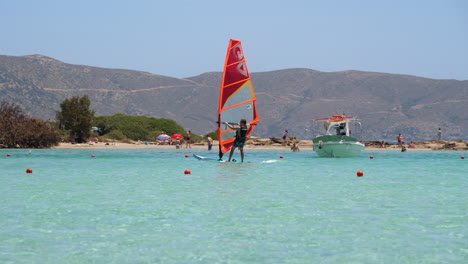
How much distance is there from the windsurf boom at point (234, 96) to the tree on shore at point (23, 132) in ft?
101

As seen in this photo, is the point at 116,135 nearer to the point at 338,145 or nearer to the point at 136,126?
the point at 136,126

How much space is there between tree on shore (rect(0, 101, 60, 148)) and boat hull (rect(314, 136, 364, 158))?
28.4 metres

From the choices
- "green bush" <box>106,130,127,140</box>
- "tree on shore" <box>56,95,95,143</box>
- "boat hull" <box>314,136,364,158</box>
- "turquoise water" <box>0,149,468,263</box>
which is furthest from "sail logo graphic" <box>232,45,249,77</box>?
"green bush" <box>106,130,127,140</box>

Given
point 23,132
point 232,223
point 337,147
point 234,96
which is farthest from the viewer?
point 23,132

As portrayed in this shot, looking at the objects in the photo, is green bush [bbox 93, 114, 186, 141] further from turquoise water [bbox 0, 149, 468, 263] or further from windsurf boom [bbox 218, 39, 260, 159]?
turquoise water [bbox 0, 149, 468, 263]

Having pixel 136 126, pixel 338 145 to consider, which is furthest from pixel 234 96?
pixel 136 126

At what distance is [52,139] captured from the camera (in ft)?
204

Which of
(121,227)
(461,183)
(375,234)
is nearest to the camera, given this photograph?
(375,234)

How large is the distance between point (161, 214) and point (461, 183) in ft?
39.0

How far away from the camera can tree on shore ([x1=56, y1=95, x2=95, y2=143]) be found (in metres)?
71.9

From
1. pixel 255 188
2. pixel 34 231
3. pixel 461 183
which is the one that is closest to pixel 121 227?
pixel 34 231

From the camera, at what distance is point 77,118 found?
72062mm

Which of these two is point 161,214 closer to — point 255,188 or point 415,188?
point 255,188

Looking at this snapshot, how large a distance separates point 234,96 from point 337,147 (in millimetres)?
10873
